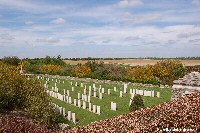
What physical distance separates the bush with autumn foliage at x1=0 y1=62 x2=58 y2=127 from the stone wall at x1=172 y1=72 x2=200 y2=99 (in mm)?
10161

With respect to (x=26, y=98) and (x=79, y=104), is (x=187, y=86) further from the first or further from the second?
(x=26, y=98)

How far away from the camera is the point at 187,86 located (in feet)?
88.9

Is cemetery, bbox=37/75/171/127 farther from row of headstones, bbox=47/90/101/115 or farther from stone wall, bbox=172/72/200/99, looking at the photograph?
stone wall, bbox=172/72/200/99

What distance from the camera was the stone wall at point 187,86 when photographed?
26719mm

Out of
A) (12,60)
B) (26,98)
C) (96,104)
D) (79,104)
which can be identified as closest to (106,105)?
(96,104)

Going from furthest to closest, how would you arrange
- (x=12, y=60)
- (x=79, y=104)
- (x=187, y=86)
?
(x=12, y=60) → (x=79, y=104) → (x=187, y=86)

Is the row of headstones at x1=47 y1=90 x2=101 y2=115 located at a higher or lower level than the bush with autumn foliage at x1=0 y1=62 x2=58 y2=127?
lower

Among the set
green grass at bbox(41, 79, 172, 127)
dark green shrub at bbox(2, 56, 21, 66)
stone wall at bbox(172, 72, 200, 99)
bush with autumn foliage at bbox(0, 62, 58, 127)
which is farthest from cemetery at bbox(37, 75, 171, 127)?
dark green shrub at bbox(2, 56, 21, 66)

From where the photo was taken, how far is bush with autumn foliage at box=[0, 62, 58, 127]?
25.3 m

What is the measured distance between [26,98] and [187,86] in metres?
14.3

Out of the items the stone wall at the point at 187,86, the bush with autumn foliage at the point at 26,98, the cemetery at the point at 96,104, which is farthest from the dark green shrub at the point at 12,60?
the stone wall at the point at 187,86

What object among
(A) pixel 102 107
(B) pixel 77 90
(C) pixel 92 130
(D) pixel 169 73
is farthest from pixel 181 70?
(C) pixel 92 130

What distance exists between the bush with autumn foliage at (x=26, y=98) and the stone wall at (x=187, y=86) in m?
10.2

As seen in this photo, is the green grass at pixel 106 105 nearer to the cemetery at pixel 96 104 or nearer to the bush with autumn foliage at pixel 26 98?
the cemetery at pixel 96 104
